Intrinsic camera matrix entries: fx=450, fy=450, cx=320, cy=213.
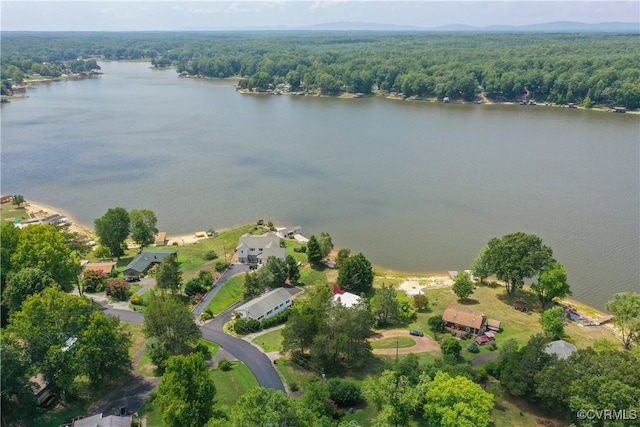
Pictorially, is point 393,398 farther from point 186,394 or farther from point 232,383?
point 186,394

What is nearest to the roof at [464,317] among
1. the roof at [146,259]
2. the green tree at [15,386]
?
the roof at [146,259]

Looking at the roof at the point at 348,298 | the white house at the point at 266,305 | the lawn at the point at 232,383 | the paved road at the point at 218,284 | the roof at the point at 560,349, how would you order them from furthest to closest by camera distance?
the paved road at the point at 218,284
the roof at the point at 348,298
the white house at the point at 266,305
the roof at the point at 560,349
the lawn at the point at 232,383

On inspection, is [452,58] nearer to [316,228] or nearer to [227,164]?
[227,164]

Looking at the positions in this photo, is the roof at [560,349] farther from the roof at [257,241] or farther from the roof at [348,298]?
the roof at [257,241]

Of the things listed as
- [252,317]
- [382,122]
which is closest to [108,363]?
[252,317]

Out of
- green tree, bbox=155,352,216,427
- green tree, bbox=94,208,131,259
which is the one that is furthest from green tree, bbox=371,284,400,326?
green tree, bbox=94,208,131,259

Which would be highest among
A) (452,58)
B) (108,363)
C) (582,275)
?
(452,58)
